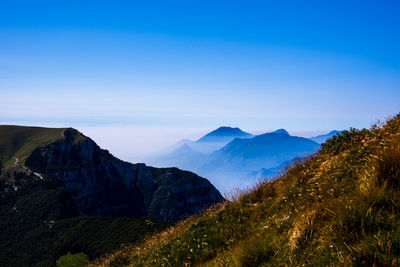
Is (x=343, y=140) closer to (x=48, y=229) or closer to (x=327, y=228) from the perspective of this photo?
(x=327, y=228)

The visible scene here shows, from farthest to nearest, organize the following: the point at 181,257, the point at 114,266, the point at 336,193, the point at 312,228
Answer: the point at 114,266, the point at 181,257, the point at 336,193, the point at 312,228

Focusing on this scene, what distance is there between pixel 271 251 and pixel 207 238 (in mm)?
2373

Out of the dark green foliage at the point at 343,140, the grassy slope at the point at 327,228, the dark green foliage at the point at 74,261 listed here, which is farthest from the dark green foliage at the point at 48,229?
the grassy slope at the point at 327,228

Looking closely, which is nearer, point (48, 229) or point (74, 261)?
point (74, 261)

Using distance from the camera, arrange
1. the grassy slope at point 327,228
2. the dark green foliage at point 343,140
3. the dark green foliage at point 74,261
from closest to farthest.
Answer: the grassy slope at point 327,228 < the dark green foliage at point 343,140 < the dark green foliage at point 74,261

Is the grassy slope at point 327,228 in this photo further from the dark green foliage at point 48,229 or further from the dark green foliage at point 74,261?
the dark green foliage at point 48,229

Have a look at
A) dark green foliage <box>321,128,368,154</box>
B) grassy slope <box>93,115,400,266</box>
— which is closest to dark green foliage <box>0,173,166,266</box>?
dark green foliage <box>321,128,368,154</box>

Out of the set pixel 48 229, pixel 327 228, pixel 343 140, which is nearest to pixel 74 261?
pixel 343 140

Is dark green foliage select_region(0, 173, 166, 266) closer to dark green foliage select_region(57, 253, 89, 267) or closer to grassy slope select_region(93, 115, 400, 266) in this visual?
dark green foliage select_region(57, 253, 89, 267)

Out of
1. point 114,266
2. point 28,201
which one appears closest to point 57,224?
point 28,201

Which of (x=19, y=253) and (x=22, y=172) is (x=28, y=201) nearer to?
(x=22, y=172)

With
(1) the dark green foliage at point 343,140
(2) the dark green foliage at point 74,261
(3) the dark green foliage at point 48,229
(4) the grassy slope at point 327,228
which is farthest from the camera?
(3) the dark green foliage at point 48,229

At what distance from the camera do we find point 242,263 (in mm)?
4289

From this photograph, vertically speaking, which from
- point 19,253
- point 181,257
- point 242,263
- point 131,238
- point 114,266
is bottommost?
point 19,253
